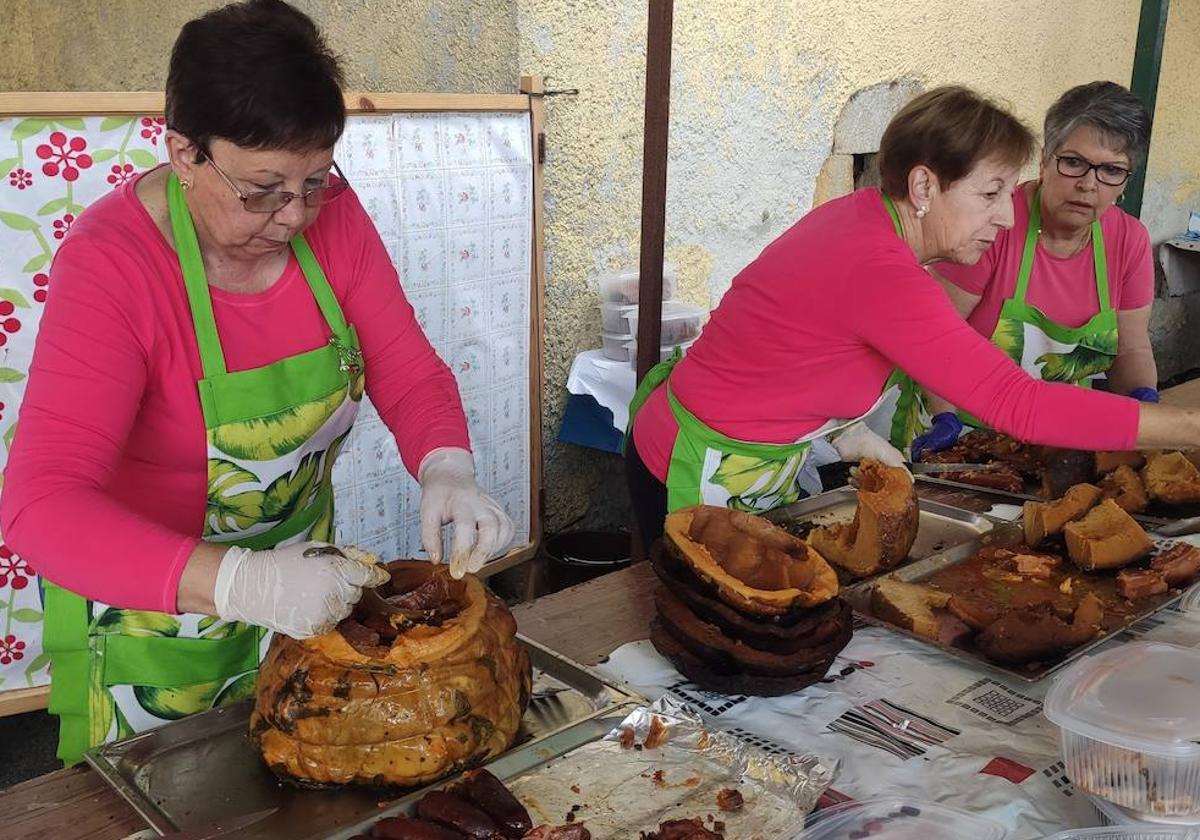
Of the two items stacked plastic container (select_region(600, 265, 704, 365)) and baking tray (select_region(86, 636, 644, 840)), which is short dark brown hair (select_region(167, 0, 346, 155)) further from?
stacked plastic container (select_region(600, 265, 704, 365))

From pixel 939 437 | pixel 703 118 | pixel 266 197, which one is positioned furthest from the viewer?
pixel 703 118

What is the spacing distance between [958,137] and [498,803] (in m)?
1.94

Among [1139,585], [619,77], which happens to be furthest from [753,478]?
[619,77]

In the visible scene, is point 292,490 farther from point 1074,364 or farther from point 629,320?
point 1074,364

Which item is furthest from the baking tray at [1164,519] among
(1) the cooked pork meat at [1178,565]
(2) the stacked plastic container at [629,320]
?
(2) the stacked plastic container at [629,320]

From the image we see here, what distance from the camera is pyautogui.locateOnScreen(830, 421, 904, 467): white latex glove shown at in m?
3.11

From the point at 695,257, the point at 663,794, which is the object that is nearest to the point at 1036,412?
the point at 663,794

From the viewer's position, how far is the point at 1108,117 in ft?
11.3

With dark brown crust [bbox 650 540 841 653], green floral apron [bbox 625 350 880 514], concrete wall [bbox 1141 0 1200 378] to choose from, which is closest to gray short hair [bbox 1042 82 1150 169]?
green floral apron [bbox 625 350 880 514]

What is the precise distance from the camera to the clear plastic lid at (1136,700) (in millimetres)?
1387

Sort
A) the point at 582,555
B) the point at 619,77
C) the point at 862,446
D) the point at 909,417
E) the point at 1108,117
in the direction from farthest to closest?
the point at 582,555 < the point at 619,77 < the point at 909,417 < the point at 1108,117 < the point at 862,446

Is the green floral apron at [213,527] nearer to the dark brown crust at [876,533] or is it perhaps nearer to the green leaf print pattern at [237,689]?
the green leaf print pattern at [237,689]

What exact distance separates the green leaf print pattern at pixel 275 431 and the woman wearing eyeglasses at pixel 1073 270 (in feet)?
7.06

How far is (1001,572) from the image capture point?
258 centimetres
